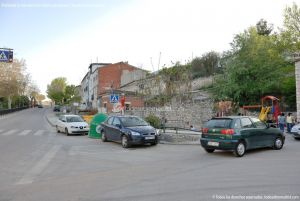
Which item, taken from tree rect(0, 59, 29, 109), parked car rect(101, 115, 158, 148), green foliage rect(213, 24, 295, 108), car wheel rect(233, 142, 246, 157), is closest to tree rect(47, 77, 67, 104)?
tree rect(0, 59, 29, 109)

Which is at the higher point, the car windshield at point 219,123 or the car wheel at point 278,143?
the car windshield at point 219,123

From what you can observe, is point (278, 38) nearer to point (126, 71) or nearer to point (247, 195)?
point (126, 71)

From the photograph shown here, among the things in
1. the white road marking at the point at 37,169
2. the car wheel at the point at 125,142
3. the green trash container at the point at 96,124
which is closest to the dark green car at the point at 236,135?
the car wheel at the point at 125,142

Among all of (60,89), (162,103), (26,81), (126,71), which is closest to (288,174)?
(162,103)

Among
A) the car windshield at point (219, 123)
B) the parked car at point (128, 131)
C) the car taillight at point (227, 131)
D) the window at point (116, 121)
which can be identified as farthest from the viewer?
the window at point (116, 121)

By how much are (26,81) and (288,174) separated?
65.2 m

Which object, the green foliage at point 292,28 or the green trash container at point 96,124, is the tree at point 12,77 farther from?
the green foliage at point 292,28

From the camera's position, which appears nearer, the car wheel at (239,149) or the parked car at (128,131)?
the car wheel at (239,149)

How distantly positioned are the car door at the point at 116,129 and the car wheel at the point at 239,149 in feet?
19.8

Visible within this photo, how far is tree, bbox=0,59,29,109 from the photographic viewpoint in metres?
55.8

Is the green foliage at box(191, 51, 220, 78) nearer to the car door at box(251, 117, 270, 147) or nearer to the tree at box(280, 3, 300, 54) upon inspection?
the tree at box(280, 3, 300, 54)

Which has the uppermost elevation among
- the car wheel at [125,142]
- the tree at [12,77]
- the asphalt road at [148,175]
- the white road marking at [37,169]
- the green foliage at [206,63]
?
the green foliage at [206,63]

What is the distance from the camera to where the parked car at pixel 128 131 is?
14.1 metres

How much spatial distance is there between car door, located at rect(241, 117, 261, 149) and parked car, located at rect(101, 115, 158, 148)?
4520 mm
